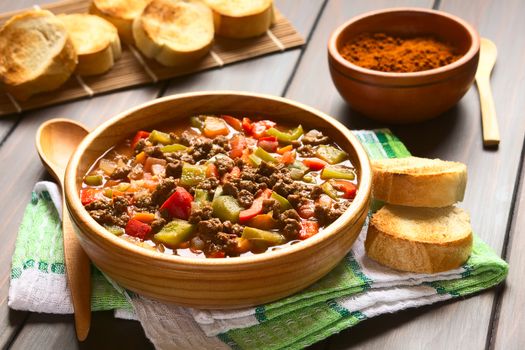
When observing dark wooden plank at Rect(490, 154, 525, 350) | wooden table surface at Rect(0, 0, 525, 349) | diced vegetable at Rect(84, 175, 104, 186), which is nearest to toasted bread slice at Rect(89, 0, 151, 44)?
wooden table surface at Rect(0, 0, 525, 349)

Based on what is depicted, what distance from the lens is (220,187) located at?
263 centimetres

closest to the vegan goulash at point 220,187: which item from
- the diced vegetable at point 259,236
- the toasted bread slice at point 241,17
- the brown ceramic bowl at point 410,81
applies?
the diced vegetable at point 259,236

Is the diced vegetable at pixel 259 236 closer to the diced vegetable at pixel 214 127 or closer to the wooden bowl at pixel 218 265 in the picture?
the wooden bowl at pixel 218 265

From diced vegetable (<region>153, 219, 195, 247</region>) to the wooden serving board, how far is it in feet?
4.86

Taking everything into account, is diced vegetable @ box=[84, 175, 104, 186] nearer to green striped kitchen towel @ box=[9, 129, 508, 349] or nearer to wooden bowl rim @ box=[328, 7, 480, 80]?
green striped kitchen towel @ box=[9, 129, 508, 349]

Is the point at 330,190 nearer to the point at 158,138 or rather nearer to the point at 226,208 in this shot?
the point at 226,208

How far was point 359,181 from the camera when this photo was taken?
2.63 meters

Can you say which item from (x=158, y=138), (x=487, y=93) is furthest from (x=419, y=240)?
(x=487, y=93)

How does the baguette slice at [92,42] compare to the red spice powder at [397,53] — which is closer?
the red spice powder at [397,53]

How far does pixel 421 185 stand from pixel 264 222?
57cm

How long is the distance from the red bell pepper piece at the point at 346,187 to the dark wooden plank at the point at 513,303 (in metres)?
0.59

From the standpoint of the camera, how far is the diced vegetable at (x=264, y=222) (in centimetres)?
249

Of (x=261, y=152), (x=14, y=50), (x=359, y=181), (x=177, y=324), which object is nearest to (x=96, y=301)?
(x=177, y=324)

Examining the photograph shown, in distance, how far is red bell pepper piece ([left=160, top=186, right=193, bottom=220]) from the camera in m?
2.54
